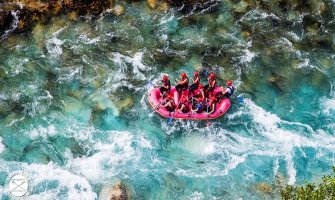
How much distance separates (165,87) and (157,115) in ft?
3.76

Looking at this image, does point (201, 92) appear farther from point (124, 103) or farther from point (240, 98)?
point (124, 103)

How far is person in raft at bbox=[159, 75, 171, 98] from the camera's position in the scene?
18.0 m

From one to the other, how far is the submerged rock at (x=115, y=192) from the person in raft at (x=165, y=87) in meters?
3.98

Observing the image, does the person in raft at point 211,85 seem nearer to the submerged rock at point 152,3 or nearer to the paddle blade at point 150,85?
the paddle blade at point 150,85

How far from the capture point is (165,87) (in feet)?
59.8

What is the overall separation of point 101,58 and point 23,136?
4.72 m

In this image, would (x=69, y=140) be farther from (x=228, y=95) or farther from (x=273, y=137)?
(x=273, y=137)

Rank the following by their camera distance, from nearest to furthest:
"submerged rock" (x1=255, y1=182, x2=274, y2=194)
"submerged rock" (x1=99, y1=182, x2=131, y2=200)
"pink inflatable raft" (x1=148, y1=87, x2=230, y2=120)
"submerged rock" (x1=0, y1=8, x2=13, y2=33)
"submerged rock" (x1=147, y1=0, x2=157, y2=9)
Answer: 1. "submerged rock" (x1=99, y1=182, x2=131, y2=200)
2. "submerged rock" (x1=255, y1=182, x2=274, y2=194)
3. "pink inflatable raft" (x1=148, y1=87, x2=230, y2=120)
4. "submerged rock" (x1=0, y1=8, x2=13, y2=33)
5. "submerged rock" (x1=147, y1=0, x2=157, y2=9)

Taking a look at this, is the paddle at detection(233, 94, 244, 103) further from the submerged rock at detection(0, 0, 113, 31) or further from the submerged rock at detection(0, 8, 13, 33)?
the submerged rock at detection(0, 8, 13, 33)

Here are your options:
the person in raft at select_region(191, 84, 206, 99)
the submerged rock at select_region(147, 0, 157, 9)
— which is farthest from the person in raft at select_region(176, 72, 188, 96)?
the submerged rock at select_region(147, 0, 157, 9)

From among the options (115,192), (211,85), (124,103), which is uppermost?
(211,85)

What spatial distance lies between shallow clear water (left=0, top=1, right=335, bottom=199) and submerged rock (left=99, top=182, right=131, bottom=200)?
0.21m

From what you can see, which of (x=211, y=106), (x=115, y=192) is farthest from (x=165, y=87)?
(x=115, y=192)

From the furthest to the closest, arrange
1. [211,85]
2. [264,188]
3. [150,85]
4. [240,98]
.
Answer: [150,85]
[240,98]
[211,85]
[264,188]
